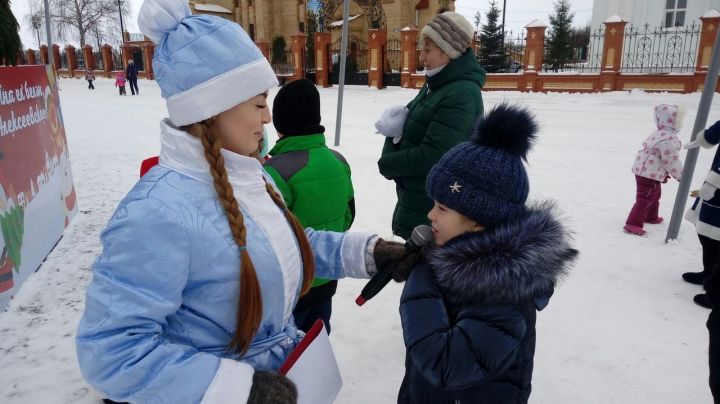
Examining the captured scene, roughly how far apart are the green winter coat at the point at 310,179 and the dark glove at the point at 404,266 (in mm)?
846

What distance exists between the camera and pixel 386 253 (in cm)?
154

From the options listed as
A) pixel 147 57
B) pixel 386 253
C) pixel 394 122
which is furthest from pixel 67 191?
pixel 147 57

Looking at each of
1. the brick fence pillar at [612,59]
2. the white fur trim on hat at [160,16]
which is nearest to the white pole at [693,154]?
the white fur trim on hat at [160,16]

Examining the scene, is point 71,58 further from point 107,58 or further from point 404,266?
point 404,266

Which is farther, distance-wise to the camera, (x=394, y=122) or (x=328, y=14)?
(x=328, y=14)

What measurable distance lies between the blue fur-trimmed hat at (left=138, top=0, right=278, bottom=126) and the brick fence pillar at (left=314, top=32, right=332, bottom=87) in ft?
77.9

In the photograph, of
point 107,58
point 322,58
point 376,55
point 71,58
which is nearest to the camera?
point 376,55

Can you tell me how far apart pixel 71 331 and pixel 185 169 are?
2.62 metres

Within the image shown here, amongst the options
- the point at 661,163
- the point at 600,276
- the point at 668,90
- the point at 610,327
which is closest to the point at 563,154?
the point at 661,163

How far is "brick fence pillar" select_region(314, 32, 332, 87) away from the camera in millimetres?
23812

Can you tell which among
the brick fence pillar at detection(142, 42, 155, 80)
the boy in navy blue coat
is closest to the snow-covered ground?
the boy in navy blue coat

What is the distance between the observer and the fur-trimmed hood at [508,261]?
1282 mm

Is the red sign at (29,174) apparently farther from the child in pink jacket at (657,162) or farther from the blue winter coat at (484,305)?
the child in pink jacket at (657,162)

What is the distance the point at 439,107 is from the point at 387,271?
1460 mm
